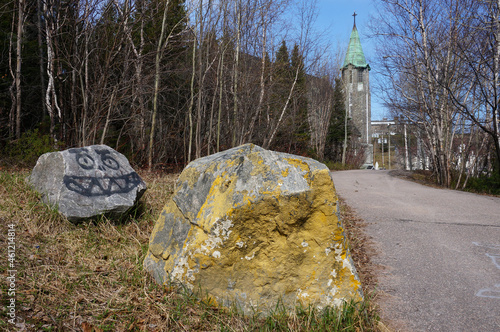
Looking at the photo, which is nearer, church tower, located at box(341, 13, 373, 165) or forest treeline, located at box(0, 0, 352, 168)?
forest treeline, located at box(0, 0, 352, 168)

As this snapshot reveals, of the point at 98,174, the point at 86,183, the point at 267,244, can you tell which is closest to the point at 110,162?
the point at 98,174

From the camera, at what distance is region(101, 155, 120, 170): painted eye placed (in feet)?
18.3

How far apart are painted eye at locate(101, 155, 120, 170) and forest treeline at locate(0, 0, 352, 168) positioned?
3579 mm

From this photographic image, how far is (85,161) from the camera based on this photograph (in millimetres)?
5383

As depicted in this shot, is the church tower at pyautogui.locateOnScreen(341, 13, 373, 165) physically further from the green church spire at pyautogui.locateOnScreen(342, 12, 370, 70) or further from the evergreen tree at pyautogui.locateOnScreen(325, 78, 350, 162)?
the evergreen tree at pyautogui.locateOnScreen(325, 78, 350, 162)

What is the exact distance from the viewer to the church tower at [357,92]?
120 ft

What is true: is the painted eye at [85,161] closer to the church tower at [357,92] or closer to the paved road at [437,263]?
the paved road at [437,263]

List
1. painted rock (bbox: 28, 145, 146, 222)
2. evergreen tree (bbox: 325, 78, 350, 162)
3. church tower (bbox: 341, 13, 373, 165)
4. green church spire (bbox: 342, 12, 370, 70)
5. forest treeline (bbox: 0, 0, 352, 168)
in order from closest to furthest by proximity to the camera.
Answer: painted rock (bbox: 28, 145, 146, 222), forest treeline (bbox: 0, 0, 352, 168), evergreen tree (bbox: 325, 78, 350, 162), church tower (bbox: 341, 13, 373, 165), green church spire (bbox: 342, 12, 370, 70)

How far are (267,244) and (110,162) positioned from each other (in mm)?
3735

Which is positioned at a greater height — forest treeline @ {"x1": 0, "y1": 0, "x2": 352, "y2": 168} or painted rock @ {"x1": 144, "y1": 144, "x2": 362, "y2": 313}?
forest treeline @ {"x1": 0, "y1": 0, "x2": 352, "y2": 168}

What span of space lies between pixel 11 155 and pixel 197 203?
25.7 feet

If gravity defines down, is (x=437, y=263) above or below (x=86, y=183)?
below

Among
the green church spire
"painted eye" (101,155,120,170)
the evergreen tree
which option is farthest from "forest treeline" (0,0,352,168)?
the green church spire

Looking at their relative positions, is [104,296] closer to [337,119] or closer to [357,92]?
[337,119]
